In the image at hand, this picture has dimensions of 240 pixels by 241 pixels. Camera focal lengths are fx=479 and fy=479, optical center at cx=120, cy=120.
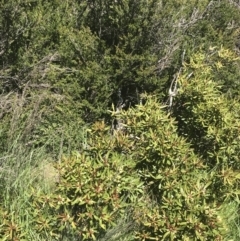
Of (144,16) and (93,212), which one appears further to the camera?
(144,16)

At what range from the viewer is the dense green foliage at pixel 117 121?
298 centimetres

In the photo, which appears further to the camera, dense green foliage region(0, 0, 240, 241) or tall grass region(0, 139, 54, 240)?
tall grass region(0, 139, 54, 240)

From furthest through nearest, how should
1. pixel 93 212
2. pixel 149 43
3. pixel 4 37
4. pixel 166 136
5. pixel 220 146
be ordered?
pixel 149 43
pixel 4 37
pixel 220 146
pixel 166 136
pixel 93 212

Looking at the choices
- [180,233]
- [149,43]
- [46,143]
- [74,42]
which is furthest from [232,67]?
[180,233]

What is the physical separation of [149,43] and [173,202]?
339cm

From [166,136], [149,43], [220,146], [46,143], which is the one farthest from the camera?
[149,43]

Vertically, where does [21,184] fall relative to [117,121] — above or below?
above

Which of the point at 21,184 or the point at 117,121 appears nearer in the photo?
the point at 21,184

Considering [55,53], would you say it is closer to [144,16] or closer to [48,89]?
[48,89]

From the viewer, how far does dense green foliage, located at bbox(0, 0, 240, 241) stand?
A: 298cm

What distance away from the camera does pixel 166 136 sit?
3.30 meters

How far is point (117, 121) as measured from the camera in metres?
5.70

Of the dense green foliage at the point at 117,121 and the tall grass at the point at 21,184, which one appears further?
the tall grass at the point at 21,184

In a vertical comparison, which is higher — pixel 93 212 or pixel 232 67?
pixel 93 212
